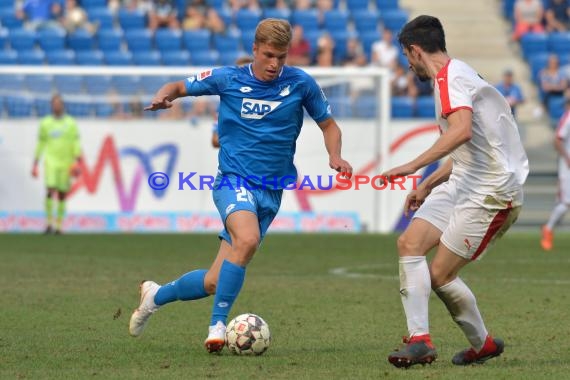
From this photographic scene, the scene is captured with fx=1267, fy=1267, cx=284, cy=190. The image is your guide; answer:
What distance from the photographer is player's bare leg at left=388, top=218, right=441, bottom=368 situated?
7.46 meters

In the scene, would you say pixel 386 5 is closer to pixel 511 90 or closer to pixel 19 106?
pixel 511 90

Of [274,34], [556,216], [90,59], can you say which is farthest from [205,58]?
[274,34]

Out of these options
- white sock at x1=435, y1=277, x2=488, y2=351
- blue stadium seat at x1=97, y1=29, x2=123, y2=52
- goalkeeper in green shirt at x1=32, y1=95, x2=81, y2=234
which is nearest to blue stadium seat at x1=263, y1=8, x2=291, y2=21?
blue stadium seat at x1=97, y1=29, x2=123, y2=52

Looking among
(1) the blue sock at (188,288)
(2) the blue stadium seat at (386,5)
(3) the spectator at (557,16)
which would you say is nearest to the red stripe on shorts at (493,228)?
(1) the blue sock at (188,288)

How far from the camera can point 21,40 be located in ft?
86.1

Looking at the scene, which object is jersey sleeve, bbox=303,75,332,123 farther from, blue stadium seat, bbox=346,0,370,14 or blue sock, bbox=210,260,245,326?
blue stadium seat, bbox=346,0,370,14

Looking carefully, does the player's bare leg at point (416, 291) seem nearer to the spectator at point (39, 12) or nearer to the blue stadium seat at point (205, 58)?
the blue stadium seat at point (205, 58)

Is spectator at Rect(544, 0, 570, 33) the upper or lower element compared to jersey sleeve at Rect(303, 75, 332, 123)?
lower

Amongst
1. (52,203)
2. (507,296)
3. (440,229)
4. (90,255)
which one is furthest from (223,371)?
(52,203)

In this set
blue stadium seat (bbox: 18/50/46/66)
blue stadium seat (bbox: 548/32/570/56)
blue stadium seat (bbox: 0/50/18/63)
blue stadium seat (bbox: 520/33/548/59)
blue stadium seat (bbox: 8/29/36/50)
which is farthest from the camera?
blue stadium seat (bbox: 520/33/548/59)

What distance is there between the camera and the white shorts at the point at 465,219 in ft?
24.6

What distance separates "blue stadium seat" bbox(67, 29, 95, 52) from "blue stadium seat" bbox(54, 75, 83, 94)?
10.9ft

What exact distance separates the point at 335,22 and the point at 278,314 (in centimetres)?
1818

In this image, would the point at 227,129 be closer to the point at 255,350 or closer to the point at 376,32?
the point at 255,350
